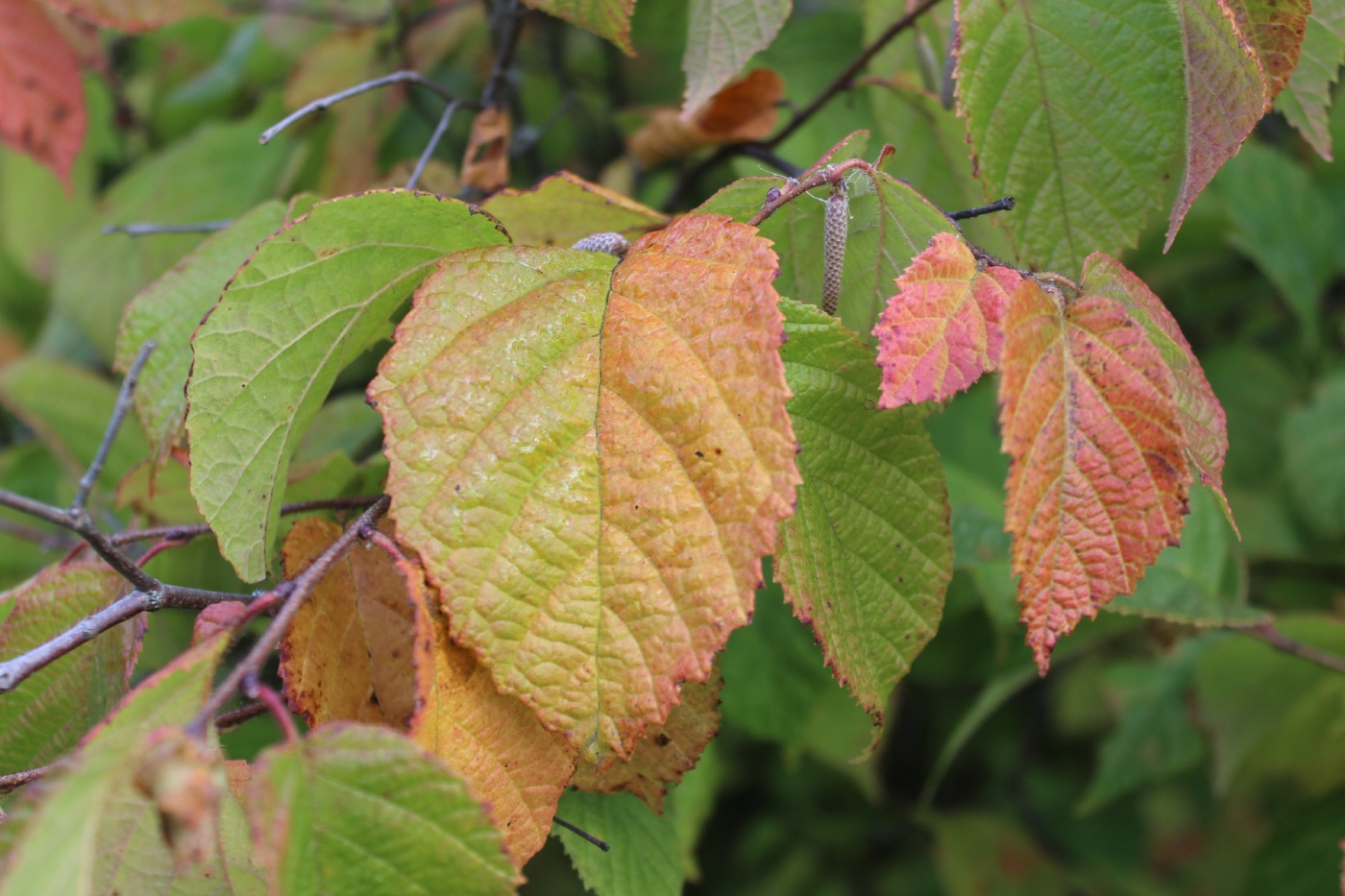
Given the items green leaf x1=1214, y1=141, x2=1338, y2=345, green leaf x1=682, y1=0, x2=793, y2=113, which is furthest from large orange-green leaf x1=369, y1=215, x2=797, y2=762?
green leaf x1=1214, y1=141, x2=1338, y2=345

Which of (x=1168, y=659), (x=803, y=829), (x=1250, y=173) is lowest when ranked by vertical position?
(x=803, y=829)

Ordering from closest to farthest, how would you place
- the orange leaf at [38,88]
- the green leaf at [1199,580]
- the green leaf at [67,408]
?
the green leaf at [1199,580] → the orange leaf at [38,88] → the green leaf at [67,408]

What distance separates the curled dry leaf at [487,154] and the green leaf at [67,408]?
0.63m

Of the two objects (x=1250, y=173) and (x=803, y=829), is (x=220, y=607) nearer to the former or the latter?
(x=803, y=829)

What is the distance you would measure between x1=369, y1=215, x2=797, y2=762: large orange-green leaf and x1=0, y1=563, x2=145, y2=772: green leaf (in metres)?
0.27

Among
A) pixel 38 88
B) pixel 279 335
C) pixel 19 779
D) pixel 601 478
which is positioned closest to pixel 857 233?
pixel 601 478

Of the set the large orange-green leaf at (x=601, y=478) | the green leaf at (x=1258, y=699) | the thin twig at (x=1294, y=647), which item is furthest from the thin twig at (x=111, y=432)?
the green leaf at (x=1258, y=699)

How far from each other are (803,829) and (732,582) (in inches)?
51.1

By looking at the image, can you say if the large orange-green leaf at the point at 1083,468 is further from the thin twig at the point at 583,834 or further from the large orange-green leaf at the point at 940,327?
the thin twig at the point at 583,834

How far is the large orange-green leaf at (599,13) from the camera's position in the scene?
67 cm

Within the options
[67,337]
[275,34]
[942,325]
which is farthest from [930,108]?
[67,337]

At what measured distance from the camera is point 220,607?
0.53 metres

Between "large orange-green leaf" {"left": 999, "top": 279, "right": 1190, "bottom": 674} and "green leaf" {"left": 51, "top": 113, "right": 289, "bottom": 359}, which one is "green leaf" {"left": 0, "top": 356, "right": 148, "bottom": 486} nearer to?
"green leaf" {"left": 51, "top": 113, "right": 289, "bottom": 359}

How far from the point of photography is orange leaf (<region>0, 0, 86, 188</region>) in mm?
1048
